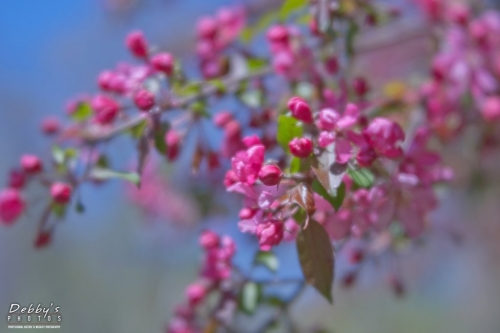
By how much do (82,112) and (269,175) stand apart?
0.60 meters

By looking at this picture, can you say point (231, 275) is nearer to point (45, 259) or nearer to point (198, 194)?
point (198, 194)

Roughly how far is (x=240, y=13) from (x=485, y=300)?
3.09 meters

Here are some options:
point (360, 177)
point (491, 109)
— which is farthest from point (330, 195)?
point (491, 109)

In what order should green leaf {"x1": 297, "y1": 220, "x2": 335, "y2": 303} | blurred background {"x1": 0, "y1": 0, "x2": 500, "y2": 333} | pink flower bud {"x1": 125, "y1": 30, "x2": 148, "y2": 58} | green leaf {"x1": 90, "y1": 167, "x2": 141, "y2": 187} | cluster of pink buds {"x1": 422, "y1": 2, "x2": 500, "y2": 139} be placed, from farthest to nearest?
blurred background {"x1": 0, "y1": 0, "x2": 500, "y2": 333}
cluster of pink buds {"x1": 422, "y1": 2, "x2": 500, "y2": 139}
pink flower bud {"x1": 125, "y1": 30, "x2": 148, "y2": 58}
green leaf {"x1": 90, "y1": 167, "x2": 141, "y2": 187}
green leaf {"x1": 297, "y1": 220, "x2": 335, "y2": 303}

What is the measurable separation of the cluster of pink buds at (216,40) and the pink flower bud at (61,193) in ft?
1.50

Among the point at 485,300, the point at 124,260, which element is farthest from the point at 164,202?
the point at 485,300

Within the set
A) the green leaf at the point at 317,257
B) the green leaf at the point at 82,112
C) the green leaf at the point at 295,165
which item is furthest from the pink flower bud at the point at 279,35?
the green leaf at the point at 317,257

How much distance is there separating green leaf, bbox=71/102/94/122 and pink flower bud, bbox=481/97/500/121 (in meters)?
0.95

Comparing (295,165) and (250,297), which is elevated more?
(295,165)

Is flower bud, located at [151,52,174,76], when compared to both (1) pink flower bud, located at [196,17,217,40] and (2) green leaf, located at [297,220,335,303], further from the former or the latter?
(2) green leaf, located at [297,220,335,303]

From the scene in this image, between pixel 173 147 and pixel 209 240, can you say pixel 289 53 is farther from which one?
pixel 209 240

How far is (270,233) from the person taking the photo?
0.88 meters

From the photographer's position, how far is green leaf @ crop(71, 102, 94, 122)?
1347mm

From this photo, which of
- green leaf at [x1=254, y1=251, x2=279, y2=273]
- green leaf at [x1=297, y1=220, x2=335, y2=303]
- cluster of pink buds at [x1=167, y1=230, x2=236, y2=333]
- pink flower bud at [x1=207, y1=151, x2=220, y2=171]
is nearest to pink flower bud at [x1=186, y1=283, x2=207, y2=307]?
cluster of pink buds at [x1=167, y1=230, x2=236, y2=333]
